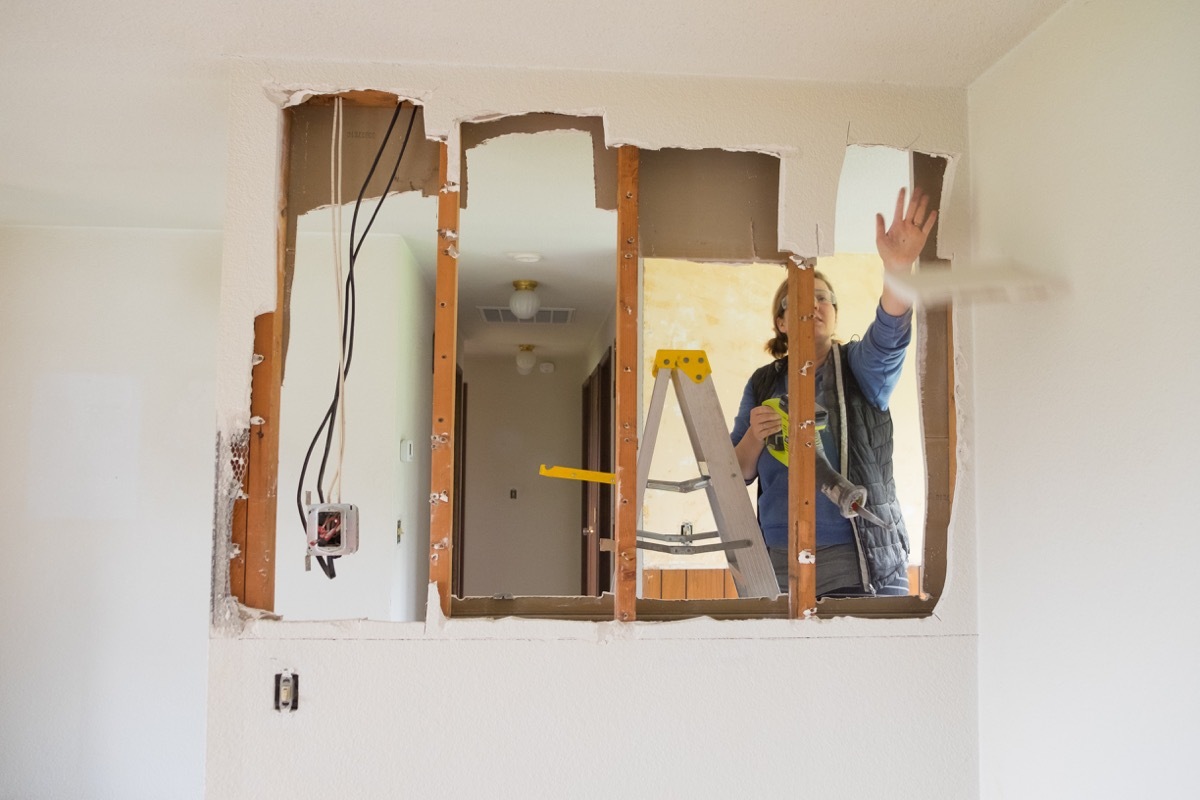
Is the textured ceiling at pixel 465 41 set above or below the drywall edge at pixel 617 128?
above

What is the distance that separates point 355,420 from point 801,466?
2.23 meters

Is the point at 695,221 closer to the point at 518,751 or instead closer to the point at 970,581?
the point at 970,581

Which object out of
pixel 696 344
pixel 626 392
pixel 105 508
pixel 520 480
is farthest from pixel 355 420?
pixel 520 480

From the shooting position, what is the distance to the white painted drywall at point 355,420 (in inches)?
144

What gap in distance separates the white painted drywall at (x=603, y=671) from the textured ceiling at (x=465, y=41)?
0.08 metres

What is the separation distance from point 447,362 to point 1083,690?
1.51 metres

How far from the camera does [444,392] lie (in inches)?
80.7

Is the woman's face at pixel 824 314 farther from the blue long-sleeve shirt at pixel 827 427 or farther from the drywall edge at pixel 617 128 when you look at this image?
the drywall edge at pixel 617 128

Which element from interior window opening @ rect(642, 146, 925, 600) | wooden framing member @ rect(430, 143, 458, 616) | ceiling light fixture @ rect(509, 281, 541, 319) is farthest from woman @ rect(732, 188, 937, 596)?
ceiling light fixture @ rect(509, 281, 541, 319)

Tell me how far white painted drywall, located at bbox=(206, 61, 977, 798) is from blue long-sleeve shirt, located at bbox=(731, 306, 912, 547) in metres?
0.38

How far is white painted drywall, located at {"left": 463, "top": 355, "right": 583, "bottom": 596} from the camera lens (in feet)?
22.9

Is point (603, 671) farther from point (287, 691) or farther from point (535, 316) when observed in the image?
point (535, 316)

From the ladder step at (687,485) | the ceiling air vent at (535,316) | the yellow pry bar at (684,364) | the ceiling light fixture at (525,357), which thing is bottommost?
the ladder step at (687,485)

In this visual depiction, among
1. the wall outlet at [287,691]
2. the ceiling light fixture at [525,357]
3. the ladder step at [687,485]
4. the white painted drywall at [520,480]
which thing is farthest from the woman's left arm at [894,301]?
the white painted drywall at [520,480]
